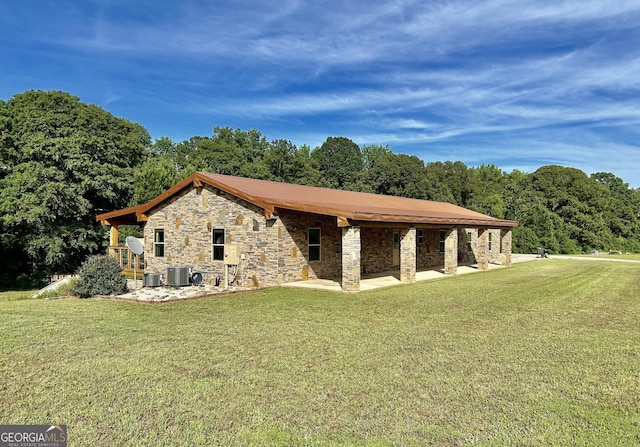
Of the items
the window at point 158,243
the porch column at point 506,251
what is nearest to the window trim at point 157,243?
the window at point 158,243

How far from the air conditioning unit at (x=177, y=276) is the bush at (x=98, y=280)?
5.67 feet

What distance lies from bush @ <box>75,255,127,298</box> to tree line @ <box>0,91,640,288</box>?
34.7 feet

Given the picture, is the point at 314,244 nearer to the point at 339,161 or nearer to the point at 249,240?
the point at 249,240

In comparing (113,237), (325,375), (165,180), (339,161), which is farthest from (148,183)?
(339,161)

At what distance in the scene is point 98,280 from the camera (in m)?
12.1

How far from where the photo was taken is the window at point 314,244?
1490cm

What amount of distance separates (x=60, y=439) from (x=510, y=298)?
35.5 ft

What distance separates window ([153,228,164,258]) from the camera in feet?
55.9

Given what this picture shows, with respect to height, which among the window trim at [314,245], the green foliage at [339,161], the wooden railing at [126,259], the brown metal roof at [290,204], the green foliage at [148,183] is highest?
the green foliage at [339,161]

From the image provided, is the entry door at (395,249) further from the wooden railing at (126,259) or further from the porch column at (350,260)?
the wooden railing at (126,259)

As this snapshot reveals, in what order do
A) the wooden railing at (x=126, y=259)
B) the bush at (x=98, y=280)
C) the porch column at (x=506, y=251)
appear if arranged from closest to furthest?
1. the bush at (x=98, y=280)
2. the wooden railing at (x=126, y=259)
3. the porch column at (x=506, y=251)

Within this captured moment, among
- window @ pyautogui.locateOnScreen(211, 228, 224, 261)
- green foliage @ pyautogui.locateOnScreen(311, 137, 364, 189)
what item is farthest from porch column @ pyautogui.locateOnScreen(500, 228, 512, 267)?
green foliage @ pyautogui.locateOnScreen(311, 137, 364, 189)

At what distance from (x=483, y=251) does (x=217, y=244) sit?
12.9 metres

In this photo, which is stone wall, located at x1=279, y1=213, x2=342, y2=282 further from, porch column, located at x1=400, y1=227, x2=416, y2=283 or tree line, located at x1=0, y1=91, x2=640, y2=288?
tree line, located at x1=0, y1=91, x2=640, y2=288
